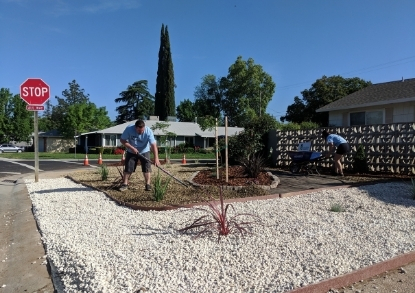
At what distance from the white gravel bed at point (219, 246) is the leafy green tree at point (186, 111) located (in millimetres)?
67528

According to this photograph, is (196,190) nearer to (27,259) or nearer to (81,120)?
(27,259)

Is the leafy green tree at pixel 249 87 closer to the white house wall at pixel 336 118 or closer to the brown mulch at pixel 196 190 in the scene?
the white house wall at pixel 336 118

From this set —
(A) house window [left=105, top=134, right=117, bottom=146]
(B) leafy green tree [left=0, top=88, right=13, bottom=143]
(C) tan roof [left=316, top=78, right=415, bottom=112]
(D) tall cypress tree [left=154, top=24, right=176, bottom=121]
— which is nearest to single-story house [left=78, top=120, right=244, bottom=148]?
(A) house window [left=105, top=134, right=117, bottom=146]

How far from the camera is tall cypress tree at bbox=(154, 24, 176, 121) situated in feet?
177

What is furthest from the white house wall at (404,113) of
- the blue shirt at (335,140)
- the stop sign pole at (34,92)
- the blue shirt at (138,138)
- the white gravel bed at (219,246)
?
the stop sign pole at (34,92)

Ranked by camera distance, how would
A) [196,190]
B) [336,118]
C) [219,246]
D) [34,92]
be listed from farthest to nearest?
[336,118] < [34,92] < [196,190] < [219,246]

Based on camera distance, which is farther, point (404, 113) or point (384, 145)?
point (404, 113)

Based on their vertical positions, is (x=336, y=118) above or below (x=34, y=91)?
below

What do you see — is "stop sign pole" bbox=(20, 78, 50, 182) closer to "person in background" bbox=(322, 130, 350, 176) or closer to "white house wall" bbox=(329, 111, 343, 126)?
"person in background" bbox=(322, 130, 350, 176)

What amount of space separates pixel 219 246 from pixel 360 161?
336 inches

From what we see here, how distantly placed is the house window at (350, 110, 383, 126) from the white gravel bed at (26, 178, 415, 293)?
432 inches

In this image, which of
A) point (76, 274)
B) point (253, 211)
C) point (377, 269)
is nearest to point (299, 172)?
point (253, 211)

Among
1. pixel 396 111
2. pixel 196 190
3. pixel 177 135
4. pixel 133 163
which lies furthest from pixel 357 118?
pixel 177 135

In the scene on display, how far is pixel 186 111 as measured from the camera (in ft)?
245
